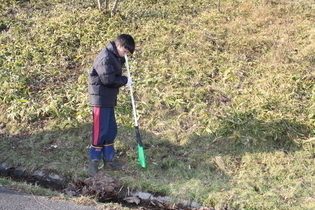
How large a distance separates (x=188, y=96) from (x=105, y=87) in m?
2.38

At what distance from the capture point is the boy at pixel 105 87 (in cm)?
391

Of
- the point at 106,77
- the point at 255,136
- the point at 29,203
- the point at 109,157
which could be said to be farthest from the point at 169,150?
the point at 29,203

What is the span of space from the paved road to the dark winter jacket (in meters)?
1.27

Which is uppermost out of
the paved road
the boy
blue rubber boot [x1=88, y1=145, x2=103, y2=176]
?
the boy

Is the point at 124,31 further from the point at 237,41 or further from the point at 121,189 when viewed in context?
the point at 121,189

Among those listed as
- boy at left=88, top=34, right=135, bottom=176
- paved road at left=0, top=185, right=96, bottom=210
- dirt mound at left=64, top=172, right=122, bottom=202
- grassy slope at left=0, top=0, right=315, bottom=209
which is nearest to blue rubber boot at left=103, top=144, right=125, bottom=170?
boy at left=88, top=34, right=135, bottom=176

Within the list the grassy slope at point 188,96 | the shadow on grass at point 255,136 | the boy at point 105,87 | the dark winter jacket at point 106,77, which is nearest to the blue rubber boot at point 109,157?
the boy at point 105,87

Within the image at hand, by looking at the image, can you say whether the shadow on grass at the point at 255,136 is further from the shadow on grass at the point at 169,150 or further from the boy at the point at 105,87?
the boy at the point at 105,87

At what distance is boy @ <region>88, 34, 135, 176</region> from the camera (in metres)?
3.91

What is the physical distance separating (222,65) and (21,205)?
204 inches

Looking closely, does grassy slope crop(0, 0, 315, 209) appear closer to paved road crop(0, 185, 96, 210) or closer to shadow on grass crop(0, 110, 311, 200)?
shadow on grass crop(0, 110, 311, 200)

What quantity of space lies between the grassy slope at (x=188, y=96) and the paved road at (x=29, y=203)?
92 centimetres

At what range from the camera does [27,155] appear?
15.9 ft

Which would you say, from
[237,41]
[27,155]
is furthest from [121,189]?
[237,41]
